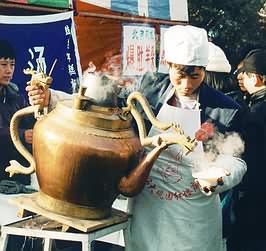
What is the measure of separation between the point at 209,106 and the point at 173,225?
0.54m

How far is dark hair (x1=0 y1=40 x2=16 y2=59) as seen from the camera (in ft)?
12.4

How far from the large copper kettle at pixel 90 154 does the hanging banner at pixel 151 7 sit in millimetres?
2865

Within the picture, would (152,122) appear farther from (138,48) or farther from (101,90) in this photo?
(138,48)

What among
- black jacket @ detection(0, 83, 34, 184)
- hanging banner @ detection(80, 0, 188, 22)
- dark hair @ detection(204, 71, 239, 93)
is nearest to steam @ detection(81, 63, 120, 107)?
black jacket @ detection(0, 83, 34, 184)

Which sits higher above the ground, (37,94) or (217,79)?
(37,94)

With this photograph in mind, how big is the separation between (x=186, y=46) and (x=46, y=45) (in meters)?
2.26

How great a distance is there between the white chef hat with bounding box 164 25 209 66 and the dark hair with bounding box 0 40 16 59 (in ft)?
6.17

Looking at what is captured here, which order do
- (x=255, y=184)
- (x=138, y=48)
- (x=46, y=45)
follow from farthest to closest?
(x=138, y=48) → (x=46, y=45) → (x=255, y=184)

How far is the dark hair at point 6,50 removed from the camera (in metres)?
3.77

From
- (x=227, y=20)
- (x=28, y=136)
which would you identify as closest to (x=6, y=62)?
(x=28, y=136)

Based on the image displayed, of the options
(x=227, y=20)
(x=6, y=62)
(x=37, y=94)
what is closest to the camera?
(x=37, y=94)

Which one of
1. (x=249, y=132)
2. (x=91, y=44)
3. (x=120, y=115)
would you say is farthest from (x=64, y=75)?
(x=120, y=115)

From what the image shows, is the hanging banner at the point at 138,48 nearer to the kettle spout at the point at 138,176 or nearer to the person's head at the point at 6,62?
the person's head at the point at 6,62

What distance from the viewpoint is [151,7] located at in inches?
231
